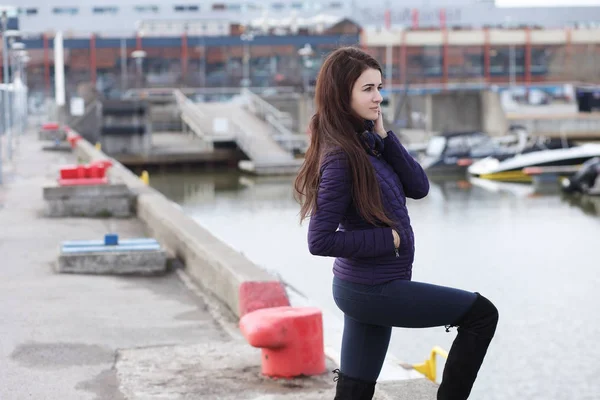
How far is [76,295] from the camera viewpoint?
9.38 metres

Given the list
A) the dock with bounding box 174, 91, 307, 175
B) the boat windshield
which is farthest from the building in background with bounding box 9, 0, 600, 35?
the boat windshield

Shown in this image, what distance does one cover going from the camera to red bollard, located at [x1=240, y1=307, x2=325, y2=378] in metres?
6.32

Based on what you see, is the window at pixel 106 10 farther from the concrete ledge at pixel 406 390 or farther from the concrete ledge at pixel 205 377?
the concrete ledge at pixel 406 390

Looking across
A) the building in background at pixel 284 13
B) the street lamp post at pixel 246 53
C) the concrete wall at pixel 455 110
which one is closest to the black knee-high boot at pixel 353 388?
the concrete wall at pixel 455 110

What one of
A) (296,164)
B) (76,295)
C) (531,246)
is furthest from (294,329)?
(296,164)

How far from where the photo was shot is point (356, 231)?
426 cm

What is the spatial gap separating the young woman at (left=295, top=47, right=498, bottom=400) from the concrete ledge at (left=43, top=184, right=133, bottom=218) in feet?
37.4

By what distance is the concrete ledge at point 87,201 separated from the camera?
1547 cm

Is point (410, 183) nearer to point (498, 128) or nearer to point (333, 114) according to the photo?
point (333, 114)

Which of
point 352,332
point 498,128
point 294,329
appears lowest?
point 498,128

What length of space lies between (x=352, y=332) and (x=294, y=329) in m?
1.94

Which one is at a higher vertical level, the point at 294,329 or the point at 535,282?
the point at 294,329

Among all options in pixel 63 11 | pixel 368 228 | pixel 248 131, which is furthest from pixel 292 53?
pixel 368 228

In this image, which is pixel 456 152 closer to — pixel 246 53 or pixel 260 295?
pixel 260 295
